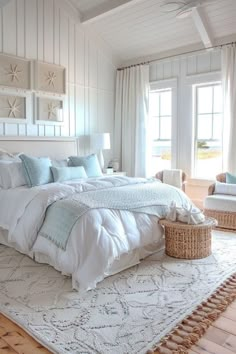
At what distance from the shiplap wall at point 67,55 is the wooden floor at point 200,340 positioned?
3248 millimetres

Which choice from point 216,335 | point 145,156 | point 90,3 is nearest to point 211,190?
point 145,156

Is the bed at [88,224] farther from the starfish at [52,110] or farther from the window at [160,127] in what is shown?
the window at [160,127]

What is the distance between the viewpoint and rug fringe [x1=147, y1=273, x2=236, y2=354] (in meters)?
1.95

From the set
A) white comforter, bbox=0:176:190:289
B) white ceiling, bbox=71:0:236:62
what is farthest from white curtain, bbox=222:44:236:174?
white comforter, bbox=0:176:190:289

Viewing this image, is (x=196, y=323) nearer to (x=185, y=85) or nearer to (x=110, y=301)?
(x=110, y=301)

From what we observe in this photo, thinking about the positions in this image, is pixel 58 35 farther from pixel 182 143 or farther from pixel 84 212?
pixel 84 212

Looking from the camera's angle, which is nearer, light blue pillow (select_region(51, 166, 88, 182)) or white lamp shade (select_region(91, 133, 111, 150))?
light blue pillow (select_region(51, 166, 88, 182))

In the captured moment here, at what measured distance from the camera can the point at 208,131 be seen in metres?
5.62

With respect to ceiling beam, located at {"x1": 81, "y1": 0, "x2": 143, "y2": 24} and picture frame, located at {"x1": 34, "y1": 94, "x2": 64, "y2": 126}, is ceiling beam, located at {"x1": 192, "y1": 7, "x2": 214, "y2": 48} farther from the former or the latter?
picture frame, located at {"x1": 34, "y1": 94, "x2": 64, "y2": 126}

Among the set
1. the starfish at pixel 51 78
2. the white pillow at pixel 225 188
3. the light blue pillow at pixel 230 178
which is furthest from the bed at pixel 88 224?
the starfish at pixel 51 78

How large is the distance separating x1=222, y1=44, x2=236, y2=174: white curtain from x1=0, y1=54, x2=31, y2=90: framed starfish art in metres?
3.05

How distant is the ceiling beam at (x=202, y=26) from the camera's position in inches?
184

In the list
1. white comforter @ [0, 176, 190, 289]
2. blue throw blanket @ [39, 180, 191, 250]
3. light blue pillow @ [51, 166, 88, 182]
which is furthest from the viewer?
light blue pillow @ [51, 166, 88, 182]

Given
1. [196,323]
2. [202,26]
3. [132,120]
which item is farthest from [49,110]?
[196,323]
